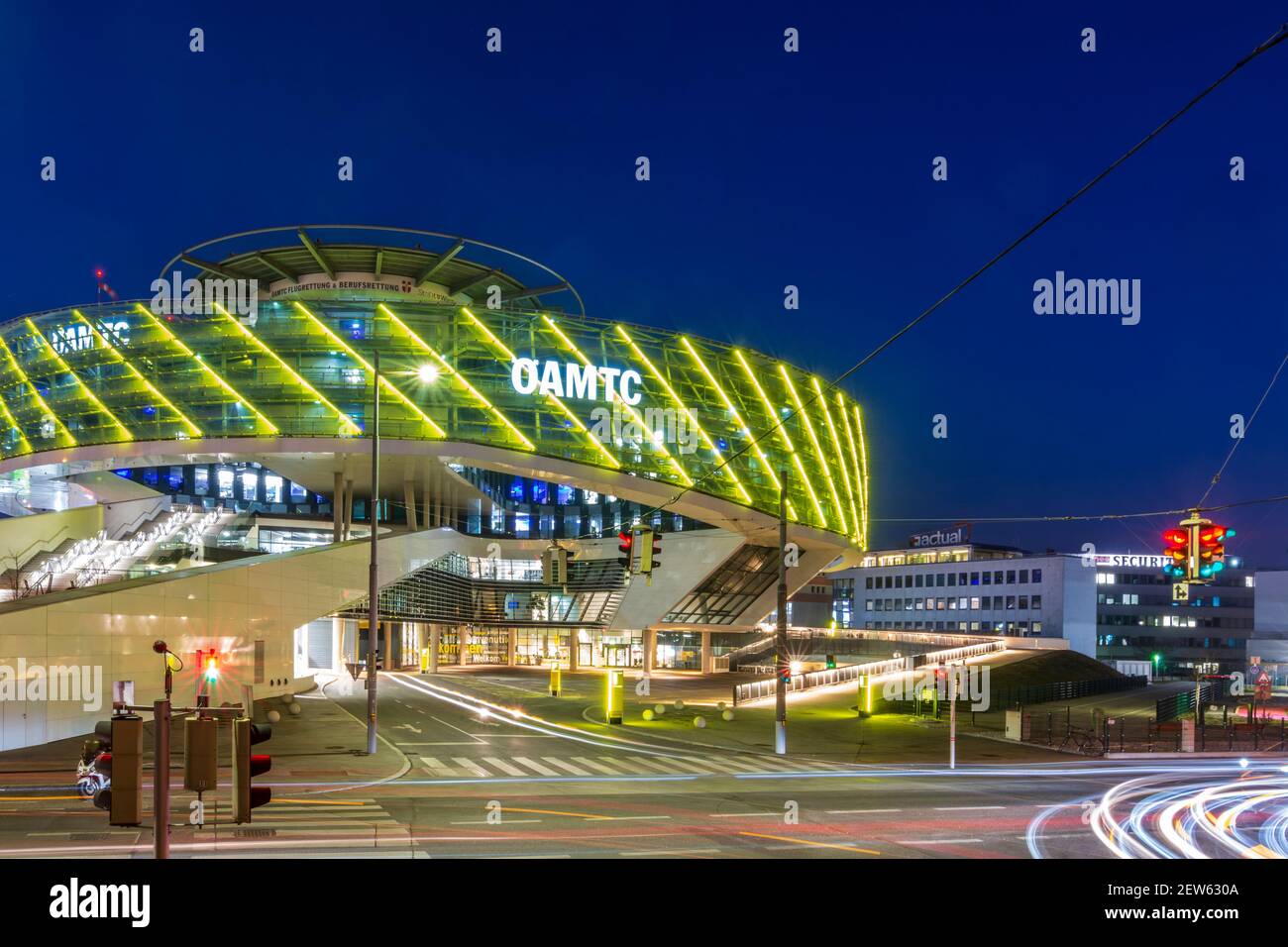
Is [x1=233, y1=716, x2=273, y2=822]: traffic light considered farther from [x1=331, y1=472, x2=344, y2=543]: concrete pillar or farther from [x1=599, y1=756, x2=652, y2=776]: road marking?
[x1=331, y1=472, x2=344, y2=543]: concrete pillar

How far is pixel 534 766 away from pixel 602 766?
5.73 feet

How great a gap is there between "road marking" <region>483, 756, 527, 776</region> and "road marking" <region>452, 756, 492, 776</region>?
1.42 feet

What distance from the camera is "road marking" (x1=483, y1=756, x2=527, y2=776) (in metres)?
24.7

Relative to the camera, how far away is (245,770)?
7.23 m

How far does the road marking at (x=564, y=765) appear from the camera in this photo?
24.8 meters

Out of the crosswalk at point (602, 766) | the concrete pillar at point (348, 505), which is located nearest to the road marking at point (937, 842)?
the crosswalk at point (602, 766)

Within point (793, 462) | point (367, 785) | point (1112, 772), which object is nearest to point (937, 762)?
point (1112, 772)

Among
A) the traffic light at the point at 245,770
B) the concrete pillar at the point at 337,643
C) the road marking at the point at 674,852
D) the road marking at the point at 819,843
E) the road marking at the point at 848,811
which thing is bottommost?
the concrete pillar at the point at 337,643

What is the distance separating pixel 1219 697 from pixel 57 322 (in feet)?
240

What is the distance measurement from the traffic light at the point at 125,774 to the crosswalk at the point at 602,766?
17.5 meters

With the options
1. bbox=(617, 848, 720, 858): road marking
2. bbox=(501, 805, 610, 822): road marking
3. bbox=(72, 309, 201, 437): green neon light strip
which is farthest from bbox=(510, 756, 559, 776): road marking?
bbox=(72, 309, 201, 437): green neon light strip

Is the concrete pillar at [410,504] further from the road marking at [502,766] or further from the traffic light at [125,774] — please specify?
the traffic light at [125,774]
